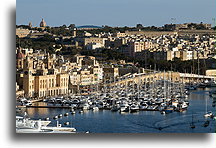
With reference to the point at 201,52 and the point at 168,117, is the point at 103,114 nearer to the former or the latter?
the point at 168,117

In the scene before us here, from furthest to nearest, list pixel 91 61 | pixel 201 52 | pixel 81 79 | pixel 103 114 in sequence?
pixel 201 52 → pixel 91 61 → pixel 81 79 → pixel 103 114

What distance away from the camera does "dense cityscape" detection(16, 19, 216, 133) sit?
1383 cm

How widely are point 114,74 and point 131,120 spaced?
491 inches

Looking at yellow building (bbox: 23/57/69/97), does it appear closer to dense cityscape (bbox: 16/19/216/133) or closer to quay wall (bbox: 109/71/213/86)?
dense cityscape (bbox: 16/19/216/133)

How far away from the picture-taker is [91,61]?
1024 inches

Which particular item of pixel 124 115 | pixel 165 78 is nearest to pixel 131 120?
pixel 124 115

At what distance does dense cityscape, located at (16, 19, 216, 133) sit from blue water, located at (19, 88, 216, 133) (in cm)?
5

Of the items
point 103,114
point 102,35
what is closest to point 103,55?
point 102,35

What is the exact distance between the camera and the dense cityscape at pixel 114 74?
1383 centimetres

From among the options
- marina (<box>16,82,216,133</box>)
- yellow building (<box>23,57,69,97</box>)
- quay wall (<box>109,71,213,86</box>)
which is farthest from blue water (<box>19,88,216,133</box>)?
quay wall (<box>109,71,213,86</box>)

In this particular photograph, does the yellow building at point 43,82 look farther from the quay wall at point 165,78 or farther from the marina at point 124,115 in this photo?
the quay wall at point 165,78

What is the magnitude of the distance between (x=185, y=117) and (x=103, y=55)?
18.6 metres

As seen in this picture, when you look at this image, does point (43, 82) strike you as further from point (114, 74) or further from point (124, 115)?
point (114, 74)

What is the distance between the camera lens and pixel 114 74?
953 inches
